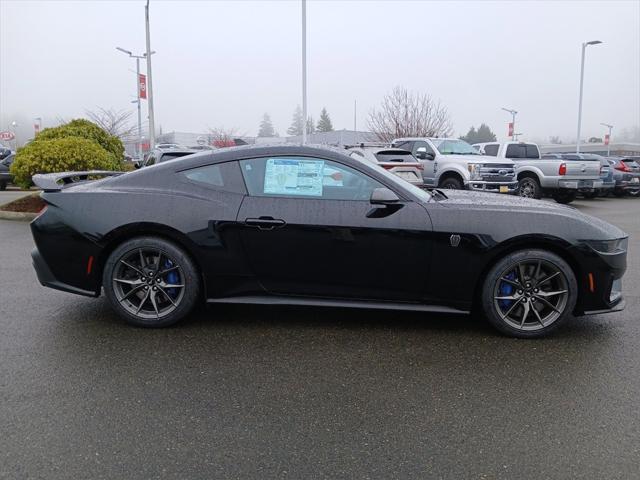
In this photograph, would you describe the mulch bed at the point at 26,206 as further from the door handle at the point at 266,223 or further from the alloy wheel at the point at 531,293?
the alloy wheel at the point at 531,293

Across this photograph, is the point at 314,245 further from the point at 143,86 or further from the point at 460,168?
the point at 143,86

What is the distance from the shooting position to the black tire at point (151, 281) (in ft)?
14.2

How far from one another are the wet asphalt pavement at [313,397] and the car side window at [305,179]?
111cm

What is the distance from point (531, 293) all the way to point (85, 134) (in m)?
11.2

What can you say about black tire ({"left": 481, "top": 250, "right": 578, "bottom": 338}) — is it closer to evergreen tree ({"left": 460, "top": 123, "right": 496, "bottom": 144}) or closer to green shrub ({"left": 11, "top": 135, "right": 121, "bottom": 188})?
green shrub ({"left": 11, "top": 135, "right": 121, "bottom": 188})

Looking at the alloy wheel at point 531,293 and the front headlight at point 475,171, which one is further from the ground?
the front headlight at point 475,171

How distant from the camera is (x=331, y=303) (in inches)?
170

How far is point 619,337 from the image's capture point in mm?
4305

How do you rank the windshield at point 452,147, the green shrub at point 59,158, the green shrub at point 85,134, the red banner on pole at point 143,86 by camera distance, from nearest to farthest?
the green shrub at point 59,158 < the green shrub at point 85,134 < the windshield at point 452,147 < the red banner on pole at point 143,86

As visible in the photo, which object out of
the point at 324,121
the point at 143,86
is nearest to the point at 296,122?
the point at 324,121

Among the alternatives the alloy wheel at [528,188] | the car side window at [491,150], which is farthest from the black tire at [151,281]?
the car side window at [491,150]

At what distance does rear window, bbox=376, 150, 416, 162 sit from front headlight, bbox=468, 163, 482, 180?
150 centimetres

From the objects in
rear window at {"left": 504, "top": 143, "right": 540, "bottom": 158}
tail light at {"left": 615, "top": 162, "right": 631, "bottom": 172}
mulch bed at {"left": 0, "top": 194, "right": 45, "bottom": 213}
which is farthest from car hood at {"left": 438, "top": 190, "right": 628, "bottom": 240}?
tail light at {"left": 615, "top": 162, "right": 631, "bottom": 172}

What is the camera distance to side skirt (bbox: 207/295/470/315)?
14.0 ft
